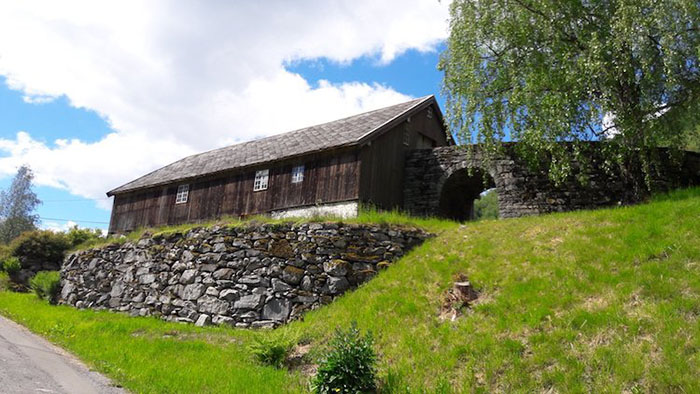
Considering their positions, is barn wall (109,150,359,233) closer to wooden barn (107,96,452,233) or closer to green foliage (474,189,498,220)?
wooden barn (107,96,452,233)

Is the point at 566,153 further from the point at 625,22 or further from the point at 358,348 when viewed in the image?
the point at 358,348

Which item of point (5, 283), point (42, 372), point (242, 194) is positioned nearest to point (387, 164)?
point (242, 194)

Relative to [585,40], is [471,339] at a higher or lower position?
lower

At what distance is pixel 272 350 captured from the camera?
1074 cm

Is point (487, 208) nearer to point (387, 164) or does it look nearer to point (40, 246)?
point (387, 164)

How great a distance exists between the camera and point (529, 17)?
16.9 metres

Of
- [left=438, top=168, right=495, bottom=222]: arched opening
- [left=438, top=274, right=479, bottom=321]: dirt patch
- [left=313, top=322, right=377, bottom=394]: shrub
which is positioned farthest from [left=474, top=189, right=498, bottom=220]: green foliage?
[left=313, top=322, right=377, bottom=394]: shrub

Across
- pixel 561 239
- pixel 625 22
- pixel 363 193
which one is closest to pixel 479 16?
pixel 625 22

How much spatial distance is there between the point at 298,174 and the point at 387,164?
3996mm

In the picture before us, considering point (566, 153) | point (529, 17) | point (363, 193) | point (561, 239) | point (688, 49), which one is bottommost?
point (561, 239)

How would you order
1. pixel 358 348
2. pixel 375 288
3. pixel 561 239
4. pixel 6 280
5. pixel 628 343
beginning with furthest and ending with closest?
pixel 6 280, pixel 375 288, pixel 561 239, pixel 358 348, pixel 628 343

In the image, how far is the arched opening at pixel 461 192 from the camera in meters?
20.6

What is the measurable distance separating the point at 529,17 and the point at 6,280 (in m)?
32.3

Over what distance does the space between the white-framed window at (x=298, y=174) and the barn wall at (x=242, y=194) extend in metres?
0.17
